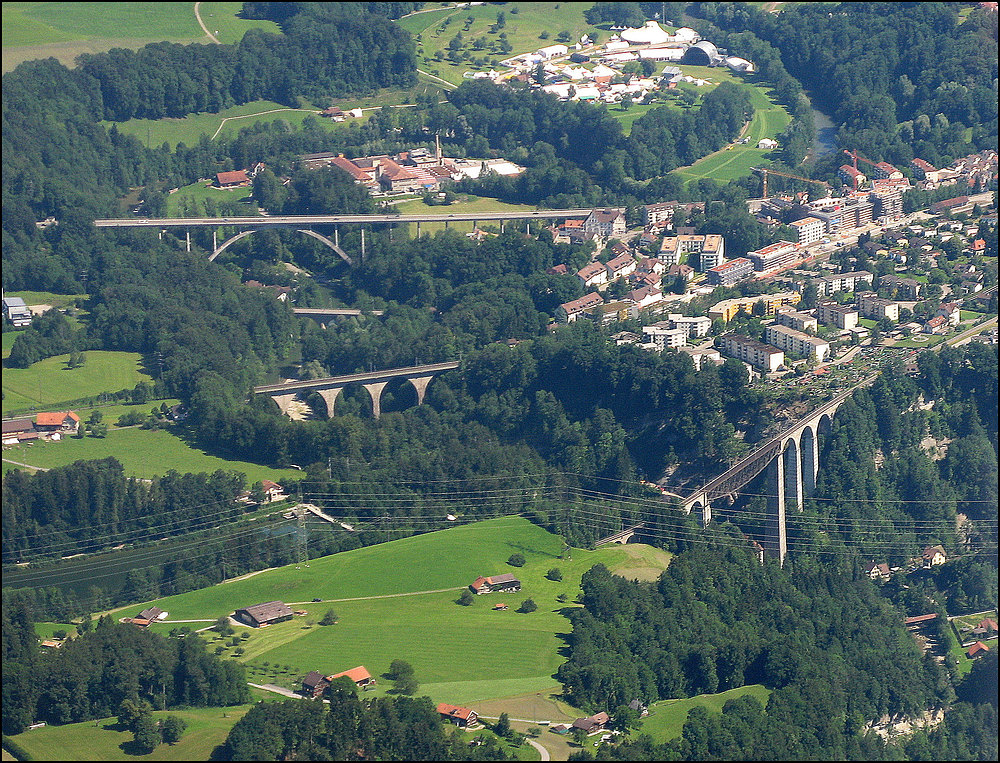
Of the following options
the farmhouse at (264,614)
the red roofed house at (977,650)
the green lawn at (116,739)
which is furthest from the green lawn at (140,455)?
the red roofed house at (977,650)

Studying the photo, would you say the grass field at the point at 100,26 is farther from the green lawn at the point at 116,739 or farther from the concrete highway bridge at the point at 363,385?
the green lawn at the point at 116,739

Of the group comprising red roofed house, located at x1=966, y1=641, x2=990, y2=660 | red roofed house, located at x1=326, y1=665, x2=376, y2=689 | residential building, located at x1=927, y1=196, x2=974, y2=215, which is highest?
residential building, located at x1=927, y1=196, x2=974, y2=215

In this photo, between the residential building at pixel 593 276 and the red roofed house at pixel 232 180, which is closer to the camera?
the residential building at pixel 593 276

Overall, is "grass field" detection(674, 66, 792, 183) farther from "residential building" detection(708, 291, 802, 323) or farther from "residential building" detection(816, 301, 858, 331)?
"residential building" detection(816, 301, 858, 331)

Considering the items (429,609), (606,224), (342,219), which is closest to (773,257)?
(606,224)

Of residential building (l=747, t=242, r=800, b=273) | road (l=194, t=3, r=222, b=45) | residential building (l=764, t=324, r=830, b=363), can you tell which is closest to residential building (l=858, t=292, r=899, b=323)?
residential building (l=764, t=324, r=830, b=363)

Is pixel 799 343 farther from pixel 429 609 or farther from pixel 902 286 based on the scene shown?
pixel 429 609
